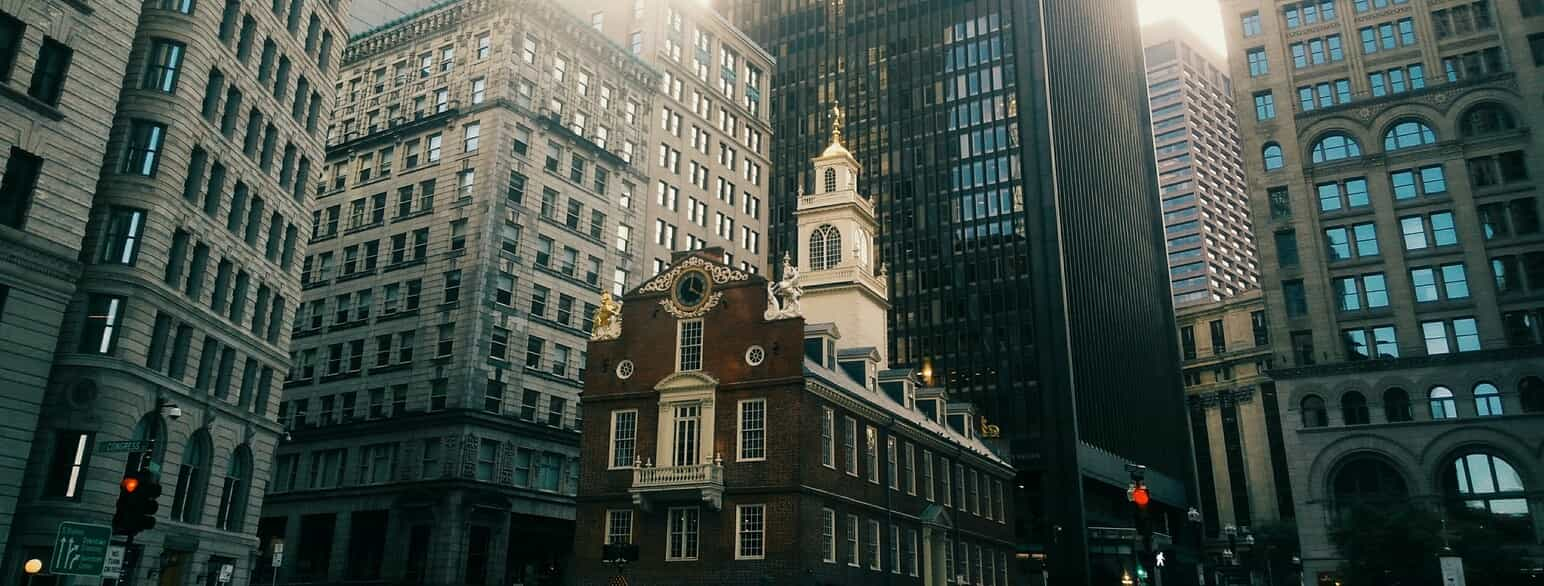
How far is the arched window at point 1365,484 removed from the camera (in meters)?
67.6

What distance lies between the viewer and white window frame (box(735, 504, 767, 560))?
44.7 metres

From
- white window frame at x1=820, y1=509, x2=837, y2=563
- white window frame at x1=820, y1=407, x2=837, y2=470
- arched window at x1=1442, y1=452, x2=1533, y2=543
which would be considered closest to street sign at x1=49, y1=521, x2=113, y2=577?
white window frame at x1=820, y1=509, x2=837, y2=563

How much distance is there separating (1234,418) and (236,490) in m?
134

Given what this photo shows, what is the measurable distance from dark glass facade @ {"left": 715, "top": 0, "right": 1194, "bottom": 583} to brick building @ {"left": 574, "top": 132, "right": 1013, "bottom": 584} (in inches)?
2058

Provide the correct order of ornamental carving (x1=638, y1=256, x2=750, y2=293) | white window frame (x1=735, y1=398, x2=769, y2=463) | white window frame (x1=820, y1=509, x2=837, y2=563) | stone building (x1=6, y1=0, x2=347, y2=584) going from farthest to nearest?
ornamental carving (x1=638, y1=256, x2=750, y2=293), white window frame (x1=820, y1=509, x2=837, y2=563), white window frame (x1=735, y1=398, x2=769, y2=463), stone building (x1=6, y1=0, x2=347, y2=584)

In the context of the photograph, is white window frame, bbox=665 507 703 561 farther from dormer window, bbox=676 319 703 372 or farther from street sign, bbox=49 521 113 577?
street sign, bbox=49 521 113 577

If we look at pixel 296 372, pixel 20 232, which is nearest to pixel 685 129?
pixel 296 372

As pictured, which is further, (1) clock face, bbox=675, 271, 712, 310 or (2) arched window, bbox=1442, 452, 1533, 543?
(2) arched window, bbox=1442, 452, 1533, 543

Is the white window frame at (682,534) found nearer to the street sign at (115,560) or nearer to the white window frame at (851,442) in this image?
the white window frame at (851,442)

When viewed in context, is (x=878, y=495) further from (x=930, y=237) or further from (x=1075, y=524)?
(x=930, y=237)

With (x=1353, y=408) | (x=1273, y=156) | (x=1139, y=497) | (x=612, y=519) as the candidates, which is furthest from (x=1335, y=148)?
(x=1139, y=497)

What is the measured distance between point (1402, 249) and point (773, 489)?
170 ft

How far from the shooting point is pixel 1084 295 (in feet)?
378

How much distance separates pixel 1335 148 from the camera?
252 feet
